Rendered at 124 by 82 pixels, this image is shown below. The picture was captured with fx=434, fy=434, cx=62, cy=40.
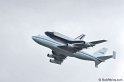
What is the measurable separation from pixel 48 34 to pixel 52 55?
1902cm

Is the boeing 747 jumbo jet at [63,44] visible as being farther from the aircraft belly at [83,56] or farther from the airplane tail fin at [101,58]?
the airplane tail fin at [101,58]

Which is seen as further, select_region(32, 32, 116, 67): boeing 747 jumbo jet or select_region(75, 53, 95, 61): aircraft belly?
select_region(75, 53, 95, 61): aircraft belly

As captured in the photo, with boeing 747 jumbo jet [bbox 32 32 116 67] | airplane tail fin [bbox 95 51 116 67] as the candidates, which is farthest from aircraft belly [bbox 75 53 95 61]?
airplane tail fin [bbox 95 51 116 67]

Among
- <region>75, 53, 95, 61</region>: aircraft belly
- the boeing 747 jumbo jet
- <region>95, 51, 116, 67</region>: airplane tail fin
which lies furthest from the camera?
<region>95, 51, 116, 67</region>: airplane tail fin

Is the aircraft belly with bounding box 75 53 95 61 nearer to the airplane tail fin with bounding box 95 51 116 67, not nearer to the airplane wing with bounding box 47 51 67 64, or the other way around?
the airplane tail fin with bounding box 95 51 116 67

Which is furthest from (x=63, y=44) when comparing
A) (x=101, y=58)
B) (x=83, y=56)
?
(x=101, y=58)

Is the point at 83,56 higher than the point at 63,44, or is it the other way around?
the point at 63,44

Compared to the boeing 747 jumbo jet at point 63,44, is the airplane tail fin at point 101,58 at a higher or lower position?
lower

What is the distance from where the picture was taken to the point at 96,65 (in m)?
160

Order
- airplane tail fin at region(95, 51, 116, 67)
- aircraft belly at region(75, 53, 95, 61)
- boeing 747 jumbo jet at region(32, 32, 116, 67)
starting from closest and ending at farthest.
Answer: boeing 747 jumbo jet at region(32, 32, 116, 67) → aircraft belly at region(75, 53, 95, 61) → airplane tail fin at region(95, 51, 116, 67)

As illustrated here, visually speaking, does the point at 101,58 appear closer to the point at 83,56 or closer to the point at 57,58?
the point at 83,56

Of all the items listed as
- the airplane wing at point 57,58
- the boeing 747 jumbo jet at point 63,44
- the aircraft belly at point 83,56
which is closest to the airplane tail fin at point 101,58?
the aircraft belly at point 83,56

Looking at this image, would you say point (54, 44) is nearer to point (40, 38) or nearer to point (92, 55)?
point (40, 38)

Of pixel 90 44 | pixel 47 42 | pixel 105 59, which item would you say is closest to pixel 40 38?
pixel 47 42
